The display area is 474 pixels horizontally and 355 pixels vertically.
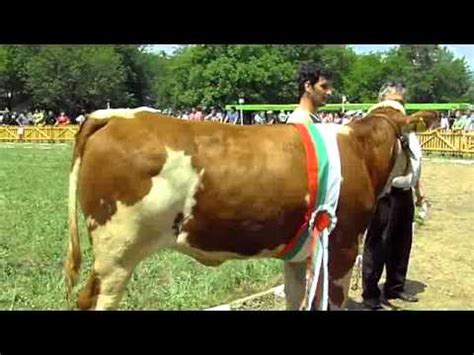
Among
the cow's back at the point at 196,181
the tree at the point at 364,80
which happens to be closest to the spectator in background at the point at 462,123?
the tree at the point at 364,80

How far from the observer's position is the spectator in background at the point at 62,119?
624 inches

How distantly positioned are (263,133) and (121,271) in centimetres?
81

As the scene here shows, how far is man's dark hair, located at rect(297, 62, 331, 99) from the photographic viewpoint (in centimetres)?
320

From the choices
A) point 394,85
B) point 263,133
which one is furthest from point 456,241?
point 263,133

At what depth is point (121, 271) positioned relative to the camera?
2.58m

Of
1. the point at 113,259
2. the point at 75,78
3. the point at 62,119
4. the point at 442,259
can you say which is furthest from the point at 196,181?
the point at 62,119

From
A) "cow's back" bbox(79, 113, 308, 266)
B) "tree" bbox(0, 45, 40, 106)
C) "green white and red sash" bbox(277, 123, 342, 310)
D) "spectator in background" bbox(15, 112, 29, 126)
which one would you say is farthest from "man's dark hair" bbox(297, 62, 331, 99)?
"spectator in background" bbox(15, 112, 29, 126)

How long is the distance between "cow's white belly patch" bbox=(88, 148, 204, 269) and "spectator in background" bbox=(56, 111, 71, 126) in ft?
44.4

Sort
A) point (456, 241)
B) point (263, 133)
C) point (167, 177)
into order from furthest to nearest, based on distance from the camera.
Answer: point (456, 241)
point (263, 133)
point (167, 177)

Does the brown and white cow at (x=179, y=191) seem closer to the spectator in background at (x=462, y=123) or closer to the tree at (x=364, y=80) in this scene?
the spectator in background at (x=462, y=123)

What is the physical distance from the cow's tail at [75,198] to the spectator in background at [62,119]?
1334 cm

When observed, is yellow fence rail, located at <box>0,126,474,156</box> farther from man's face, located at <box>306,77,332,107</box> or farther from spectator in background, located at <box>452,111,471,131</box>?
man's face, located at <box>306,77,332,107</box>
